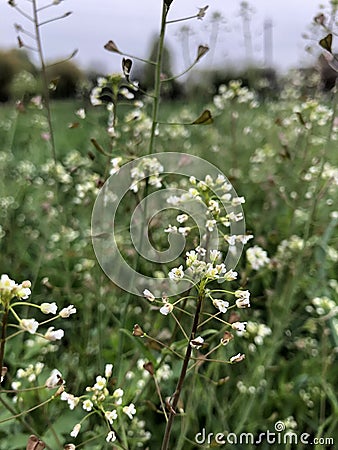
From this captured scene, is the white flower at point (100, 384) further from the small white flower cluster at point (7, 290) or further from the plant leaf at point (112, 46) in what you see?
the plant leaf at point (112, 46)

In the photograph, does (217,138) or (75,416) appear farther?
(217,138)

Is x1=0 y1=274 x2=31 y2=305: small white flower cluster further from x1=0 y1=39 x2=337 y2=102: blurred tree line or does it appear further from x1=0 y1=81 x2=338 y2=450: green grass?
x1=0 y1=39 x2=337 y2=102: blurred tree line

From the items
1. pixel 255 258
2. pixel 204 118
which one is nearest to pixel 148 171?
pixel 204 118

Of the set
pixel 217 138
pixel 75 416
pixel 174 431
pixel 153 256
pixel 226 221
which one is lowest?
pixel 217 138

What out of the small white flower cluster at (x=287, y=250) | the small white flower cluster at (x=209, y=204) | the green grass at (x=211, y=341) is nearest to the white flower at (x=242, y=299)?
the small white flower cluster at (x=209, y=204)

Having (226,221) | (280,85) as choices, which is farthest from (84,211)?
(280,85)

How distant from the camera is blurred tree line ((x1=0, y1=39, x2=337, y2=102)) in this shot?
6.94ft

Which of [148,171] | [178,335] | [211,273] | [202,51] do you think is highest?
[202,51]

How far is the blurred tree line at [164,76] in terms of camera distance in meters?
2.12

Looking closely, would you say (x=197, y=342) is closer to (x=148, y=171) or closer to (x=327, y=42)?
(x=148, y=171)

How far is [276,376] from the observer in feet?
5.24

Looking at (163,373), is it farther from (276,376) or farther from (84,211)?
(84,211)

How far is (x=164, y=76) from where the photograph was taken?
1.17 m

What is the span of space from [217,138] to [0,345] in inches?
105
